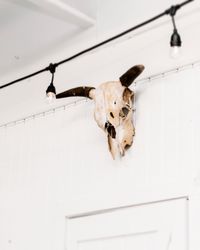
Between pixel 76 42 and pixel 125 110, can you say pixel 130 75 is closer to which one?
pixel 125 110

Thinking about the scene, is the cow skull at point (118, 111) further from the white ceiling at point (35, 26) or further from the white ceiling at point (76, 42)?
the white ceiling at point (35, 26)

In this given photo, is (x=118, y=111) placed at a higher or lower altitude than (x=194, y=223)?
higher

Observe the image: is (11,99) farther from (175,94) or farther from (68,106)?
(175,94)

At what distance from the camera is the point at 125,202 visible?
248 centimetres

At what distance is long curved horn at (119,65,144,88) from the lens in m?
2.47

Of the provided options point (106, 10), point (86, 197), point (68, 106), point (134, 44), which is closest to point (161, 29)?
point (134, 44)

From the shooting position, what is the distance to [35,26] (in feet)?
10.1

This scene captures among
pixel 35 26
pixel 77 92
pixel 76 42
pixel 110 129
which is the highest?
pixel 35 26

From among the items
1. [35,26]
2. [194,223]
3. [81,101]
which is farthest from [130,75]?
[35,26]

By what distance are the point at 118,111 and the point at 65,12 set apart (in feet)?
1.95

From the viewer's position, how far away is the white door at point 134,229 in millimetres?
2283

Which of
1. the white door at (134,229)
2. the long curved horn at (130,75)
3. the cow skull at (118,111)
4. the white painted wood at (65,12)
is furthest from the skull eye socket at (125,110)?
the white painted wood at (65,12)

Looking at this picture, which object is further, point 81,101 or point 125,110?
point 81,101

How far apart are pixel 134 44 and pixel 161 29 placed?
16 centimetres
